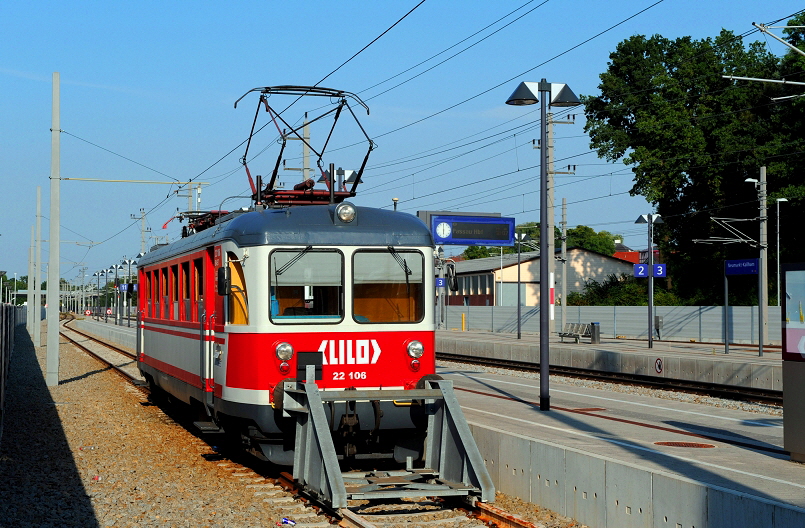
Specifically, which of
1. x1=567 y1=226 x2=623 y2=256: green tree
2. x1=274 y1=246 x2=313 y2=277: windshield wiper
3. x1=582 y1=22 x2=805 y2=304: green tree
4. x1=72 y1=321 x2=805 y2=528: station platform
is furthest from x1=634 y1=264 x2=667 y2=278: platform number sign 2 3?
x1=567 y1=226 x2=623 y2=256: green tree

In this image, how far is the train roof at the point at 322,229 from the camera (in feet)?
34.4

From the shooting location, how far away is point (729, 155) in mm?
52781

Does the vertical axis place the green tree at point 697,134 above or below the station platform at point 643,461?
above

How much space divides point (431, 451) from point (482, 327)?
48898mm

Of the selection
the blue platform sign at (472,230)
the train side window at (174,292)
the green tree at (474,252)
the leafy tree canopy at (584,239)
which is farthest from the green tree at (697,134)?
the green tree at (474,252)

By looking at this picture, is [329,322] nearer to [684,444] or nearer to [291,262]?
[291,262]

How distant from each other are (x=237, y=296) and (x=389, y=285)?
1.72 m

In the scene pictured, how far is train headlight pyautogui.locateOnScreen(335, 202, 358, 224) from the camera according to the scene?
420 inches

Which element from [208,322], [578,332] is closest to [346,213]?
[208,322]

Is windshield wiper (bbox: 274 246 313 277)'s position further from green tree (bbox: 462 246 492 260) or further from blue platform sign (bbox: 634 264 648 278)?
green tree (bbox: 462 246 492 260)

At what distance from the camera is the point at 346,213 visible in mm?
10656

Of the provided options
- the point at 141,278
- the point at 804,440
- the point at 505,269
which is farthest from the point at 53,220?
the point at 505,269

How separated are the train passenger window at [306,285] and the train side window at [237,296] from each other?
35 centimetres

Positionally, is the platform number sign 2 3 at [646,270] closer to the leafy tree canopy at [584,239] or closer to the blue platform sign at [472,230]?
the blue platform sign at [472,230]
